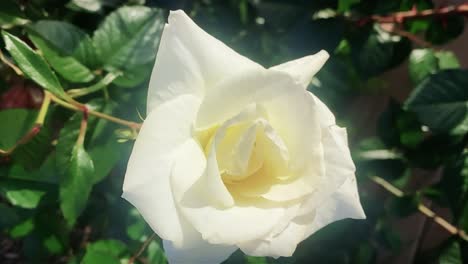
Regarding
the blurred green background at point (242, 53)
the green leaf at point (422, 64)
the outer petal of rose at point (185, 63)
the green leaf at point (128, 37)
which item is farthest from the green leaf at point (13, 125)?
the green leaf at point (422, 64)

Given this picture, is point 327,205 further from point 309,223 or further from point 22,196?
point 22,196

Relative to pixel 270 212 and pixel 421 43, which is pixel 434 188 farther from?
pixel 270 212

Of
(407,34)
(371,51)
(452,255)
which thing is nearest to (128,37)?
(371,51)

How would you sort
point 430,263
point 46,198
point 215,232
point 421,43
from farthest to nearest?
point 430,263, point 421,43, point 46,198, point 215,232

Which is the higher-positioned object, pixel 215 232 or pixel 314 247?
pixel 215 232

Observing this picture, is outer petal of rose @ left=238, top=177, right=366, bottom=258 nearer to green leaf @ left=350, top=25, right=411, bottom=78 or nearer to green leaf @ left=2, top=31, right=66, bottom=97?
green leaf @ left=2, top=31, right=66, bottom=97

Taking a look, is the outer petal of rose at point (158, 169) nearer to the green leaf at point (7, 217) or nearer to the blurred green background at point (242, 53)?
the blurred green background at point (242, 53)

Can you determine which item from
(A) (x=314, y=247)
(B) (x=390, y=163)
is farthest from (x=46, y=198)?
(B) (x=390, y=163)
